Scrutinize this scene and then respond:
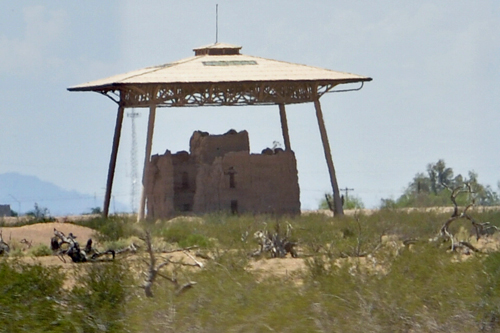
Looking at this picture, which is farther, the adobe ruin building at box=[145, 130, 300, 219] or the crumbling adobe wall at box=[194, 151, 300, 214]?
the adobe ruin building at box=[145, 130, 300, 219]

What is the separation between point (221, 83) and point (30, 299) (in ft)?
82.3

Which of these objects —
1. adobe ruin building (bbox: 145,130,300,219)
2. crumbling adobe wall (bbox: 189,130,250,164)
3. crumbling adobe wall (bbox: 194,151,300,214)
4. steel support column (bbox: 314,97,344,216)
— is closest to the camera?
crumbling adobe wall (bbox: 194,151,300,214)

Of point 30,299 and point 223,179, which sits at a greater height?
point 223,179

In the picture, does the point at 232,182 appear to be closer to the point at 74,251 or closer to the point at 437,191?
the point at 74,251

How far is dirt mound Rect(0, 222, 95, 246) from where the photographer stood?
1474 inches

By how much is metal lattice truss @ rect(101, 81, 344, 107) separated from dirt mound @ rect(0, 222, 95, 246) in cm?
510

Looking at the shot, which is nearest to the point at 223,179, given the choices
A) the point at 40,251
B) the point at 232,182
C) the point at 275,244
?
the point at 232,182

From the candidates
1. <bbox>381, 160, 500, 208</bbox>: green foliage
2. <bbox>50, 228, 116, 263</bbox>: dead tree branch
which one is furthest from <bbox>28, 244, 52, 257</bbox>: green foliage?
<bbox>381, 160, 500, 208</bbox>: green foliage

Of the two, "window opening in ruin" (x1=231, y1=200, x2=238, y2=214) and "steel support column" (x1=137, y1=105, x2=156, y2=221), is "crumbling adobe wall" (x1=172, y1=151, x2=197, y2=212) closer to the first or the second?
"steel support column" (x1=137, y1=105, x2=156, y2=221)

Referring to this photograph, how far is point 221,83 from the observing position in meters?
41.3

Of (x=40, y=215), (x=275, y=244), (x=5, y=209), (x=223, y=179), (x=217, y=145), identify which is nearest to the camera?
(x=275, y=244)

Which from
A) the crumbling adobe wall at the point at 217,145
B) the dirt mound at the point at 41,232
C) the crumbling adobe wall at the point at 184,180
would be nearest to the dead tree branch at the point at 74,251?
the dirt mound at the point at 41,232

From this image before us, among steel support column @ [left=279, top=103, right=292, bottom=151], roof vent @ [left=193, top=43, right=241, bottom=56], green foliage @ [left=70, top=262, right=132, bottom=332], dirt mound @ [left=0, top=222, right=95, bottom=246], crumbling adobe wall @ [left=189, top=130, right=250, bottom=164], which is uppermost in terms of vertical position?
roof vent @ [left=193, top=43, right=241, bottom=56]

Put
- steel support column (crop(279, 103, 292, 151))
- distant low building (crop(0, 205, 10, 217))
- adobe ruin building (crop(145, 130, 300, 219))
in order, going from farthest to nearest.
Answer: distant low building (crop(0, 205, 10, 217)) → steel support column (crop(279, 103, 292, 151)) → adobe ruin building (crop(145, 130, 300, 219))
